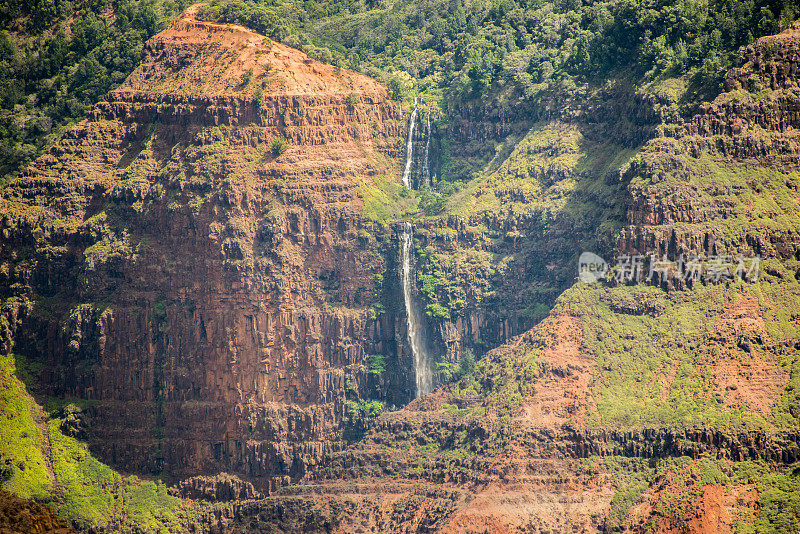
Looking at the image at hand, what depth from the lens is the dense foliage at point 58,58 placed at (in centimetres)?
12025

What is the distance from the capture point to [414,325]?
11256 centimetres

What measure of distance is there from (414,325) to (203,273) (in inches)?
530

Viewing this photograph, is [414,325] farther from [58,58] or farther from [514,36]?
[58,58]

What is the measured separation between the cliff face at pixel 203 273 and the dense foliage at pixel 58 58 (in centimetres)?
661

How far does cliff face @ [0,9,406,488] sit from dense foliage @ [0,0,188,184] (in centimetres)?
661

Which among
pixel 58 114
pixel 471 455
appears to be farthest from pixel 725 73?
pixel 58 114

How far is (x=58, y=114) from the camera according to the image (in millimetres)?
121250

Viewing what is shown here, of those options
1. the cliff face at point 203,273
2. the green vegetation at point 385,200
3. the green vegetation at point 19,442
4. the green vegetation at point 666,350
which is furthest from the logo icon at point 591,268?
the green vegetation at point 19,442

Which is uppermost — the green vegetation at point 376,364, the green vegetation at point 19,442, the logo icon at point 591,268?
the logo icon at point 591,268

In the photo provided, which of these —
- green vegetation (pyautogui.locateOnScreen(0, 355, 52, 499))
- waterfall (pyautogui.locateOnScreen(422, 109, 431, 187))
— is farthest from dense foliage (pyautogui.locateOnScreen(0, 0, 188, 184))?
waterfall (pyautogui.locateOnScreen(422, 109, 431, 187))

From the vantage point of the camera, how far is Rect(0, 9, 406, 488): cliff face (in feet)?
359

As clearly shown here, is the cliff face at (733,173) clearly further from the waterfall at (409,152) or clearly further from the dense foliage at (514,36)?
the waterfall at (409,152)

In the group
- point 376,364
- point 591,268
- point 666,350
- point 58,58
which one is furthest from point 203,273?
point 666,350

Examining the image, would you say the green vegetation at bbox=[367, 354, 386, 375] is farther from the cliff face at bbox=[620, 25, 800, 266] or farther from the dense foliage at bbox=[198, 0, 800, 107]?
the dense foliage at bbox=[198, 0, 800, 107]
